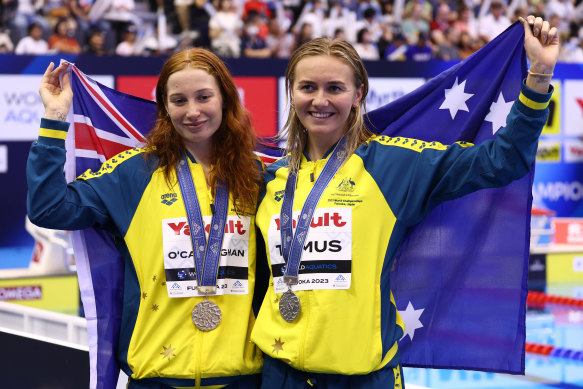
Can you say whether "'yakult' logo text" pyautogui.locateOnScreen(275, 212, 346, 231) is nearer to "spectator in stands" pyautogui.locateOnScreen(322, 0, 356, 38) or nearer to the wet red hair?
the wet red hair

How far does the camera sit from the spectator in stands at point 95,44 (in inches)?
383

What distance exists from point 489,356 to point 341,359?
796 millimetres

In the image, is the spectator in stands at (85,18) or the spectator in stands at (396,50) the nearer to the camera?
the spectator in stands at (85,18)

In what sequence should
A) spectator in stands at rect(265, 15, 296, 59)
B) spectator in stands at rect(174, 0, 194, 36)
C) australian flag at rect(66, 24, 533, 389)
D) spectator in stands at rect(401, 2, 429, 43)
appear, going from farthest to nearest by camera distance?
spectator in stands at rect(401, 2, 429, 43), spectator in stands at rect(265, 15, 296, 59), spectator in stands at rect(174, 0, 194, 36), australian flag at rect(66, 24, 533, 389)

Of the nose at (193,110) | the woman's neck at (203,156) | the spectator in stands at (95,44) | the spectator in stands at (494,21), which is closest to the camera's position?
the nose at (193,110)

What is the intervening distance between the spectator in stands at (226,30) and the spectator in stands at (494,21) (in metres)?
4.61

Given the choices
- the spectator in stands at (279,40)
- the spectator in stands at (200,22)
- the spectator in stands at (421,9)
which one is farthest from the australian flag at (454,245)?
the spectator in stands at (421,9)

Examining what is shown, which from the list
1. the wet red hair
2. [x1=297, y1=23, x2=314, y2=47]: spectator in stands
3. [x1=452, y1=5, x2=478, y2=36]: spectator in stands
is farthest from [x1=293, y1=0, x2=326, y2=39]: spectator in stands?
the wet red hair

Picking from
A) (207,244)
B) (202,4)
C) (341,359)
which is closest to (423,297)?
(341,359)

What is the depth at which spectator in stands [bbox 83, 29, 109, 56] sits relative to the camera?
31.9ft

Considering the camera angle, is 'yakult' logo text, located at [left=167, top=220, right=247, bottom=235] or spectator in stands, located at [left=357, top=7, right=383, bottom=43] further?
spectator in stands, located at [left=357, top=7, right=383, bottom=43]

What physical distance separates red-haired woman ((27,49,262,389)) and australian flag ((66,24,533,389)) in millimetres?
222

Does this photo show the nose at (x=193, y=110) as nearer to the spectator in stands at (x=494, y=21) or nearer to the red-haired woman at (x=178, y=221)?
the red-haired woman at (x=178, y=221)

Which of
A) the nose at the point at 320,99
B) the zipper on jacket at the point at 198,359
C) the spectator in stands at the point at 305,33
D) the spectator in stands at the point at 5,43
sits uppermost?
the spectator in stands at the point at 305,33
